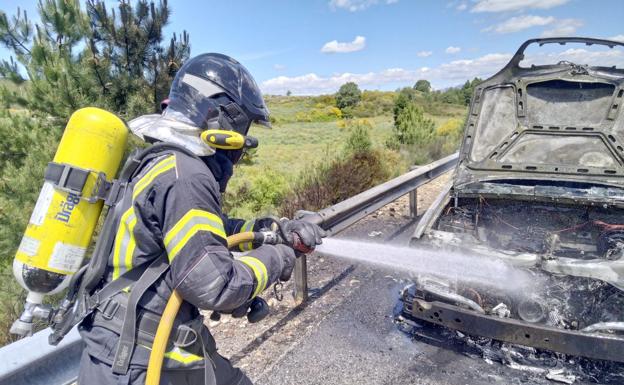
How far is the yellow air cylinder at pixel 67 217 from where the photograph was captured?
1.91 meters

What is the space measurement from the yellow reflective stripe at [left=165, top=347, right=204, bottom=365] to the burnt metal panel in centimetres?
196

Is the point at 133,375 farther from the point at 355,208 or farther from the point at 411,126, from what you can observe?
the point at 411,126

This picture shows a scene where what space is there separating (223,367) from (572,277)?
250cm

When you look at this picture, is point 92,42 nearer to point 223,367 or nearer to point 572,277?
point 223,367

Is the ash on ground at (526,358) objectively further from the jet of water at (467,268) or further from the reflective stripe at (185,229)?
the reflective stripe at (185,229)

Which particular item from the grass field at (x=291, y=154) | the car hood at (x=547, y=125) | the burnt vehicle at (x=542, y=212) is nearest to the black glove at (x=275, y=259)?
the burnt vehicle at (x=542, y=212)

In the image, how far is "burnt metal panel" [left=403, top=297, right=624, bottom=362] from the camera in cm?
290

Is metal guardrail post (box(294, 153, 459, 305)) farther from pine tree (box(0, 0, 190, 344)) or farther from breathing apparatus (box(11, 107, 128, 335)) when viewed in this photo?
pine tree (box(0, 0, 190, 344))

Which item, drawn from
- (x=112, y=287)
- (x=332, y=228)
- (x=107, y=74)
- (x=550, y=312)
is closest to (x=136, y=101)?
(x=107, y=74)

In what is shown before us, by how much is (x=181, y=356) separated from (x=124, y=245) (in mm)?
539

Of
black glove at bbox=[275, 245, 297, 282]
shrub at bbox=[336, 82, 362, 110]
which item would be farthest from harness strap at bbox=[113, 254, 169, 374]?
shrub at bbox=[336, 82, 362, 110]

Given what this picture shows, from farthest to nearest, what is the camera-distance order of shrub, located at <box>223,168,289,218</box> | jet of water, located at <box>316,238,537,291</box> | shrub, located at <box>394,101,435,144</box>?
shrub, located at <box>394,101,435,144</box>
shrub, located at <box>223,168,289,218</box>
jet of water, located at <box>316,238,537,291</box>

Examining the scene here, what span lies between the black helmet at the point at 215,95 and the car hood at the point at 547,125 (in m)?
2.92

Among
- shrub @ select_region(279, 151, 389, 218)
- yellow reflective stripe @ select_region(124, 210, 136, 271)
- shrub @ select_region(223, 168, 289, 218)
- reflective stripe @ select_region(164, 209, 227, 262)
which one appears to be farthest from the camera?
shrub @ select_region(223, 168, 289, 218)
